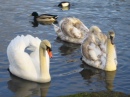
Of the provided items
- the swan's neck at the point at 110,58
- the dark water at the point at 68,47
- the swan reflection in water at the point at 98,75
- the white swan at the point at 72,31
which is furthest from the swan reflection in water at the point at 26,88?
the white swan at the point at 72,31

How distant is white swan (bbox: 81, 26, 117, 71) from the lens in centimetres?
1387

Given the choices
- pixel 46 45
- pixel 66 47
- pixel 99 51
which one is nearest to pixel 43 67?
pixel 46 45

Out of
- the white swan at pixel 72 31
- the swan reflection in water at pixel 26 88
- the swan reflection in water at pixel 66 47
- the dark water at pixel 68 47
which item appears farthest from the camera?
the white swan at pixel 72 31

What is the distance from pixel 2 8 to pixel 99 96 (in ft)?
46.7

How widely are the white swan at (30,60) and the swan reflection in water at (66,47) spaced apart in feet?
8.76

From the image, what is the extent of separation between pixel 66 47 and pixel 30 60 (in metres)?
4.31

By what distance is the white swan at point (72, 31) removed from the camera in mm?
17456

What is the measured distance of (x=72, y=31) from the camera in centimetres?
1761

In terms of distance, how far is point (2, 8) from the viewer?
76.0 ft

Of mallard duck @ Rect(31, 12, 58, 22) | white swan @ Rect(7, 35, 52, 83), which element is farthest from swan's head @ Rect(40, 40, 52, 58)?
mallard duck @ Rect(31, 12, 58, 22)

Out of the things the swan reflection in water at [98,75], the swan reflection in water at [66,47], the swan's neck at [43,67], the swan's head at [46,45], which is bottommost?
the swan reflection in water at [98,75]

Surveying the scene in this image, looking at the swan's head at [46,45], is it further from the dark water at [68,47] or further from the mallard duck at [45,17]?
the mallard duck at [45,17]

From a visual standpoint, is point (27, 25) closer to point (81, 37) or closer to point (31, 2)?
point (81, 37)

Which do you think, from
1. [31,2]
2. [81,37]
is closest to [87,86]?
[81,37]
